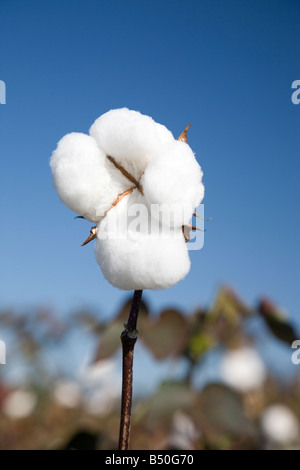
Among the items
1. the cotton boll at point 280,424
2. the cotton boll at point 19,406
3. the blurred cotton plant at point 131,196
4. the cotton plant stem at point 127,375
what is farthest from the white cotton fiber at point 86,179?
the cotton boll at point 19,406

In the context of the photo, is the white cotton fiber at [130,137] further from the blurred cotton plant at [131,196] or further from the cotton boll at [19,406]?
the cotton boll at [19,406]

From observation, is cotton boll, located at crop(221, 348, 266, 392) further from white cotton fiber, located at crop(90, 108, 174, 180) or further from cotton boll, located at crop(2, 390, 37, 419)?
cotton boll, located at crop(2, 390, 37, 419)

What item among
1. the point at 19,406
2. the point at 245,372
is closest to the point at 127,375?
the point at 245,372

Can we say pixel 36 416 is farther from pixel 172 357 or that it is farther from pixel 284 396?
pixel 172 357

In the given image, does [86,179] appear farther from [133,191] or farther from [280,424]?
[280,424]

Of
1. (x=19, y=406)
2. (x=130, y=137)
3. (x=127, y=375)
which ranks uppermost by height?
(x=19, y=406)
